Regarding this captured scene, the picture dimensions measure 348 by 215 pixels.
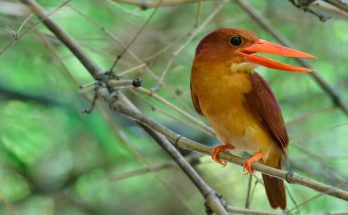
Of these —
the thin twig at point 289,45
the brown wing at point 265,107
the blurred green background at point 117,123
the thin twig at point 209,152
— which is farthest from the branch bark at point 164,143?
the blurred green background at point 117,123

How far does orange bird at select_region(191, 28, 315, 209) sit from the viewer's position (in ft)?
8.79

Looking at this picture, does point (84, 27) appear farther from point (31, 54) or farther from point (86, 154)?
point (86, 154)

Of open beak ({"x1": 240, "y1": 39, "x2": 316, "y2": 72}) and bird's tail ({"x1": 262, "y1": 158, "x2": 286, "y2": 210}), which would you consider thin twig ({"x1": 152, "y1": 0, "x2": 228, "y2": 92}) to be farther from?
bird's tail ({"x1": 262, "y1": 158, "x2": 286, "y2": 210})

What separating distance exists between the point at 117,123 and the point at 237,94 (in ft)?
4.18

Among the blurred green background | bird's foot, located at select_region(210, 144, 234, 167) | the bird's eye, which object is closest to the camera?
bird's foot, located at select_region(210, 144, 234, 167)

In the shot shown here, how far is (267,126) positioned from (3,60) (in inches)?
76.5

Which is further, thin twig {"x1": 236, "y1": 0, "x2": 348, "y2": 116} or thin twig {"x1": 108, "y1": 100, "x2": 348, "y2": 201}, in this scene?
thin twig {"x1": 236, "y1": 0, "x2": 348, "y2": 116}

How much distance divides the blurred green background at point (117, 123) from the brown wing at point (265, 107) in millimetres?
954

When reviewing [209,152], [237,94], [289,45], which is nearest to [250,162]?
[209,152]

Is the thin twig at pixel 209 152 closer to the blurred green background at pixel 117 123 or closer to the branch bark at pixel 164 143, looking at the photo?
the branch bark at pixel 164 143

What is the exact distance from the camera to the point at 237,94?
2678 mm

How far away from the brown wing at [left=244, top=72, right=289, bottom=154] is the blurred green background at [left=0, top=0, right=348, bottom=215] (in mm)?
954

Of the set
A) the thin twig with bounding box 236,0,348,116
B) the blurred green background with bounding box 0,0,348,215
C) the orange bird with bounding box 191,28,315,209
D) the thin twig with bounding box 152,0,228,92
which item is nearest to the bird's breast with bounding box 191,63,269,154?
the orange bird with bounding box 191,28,315,209

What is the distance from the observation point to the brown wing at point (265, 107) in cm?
271
